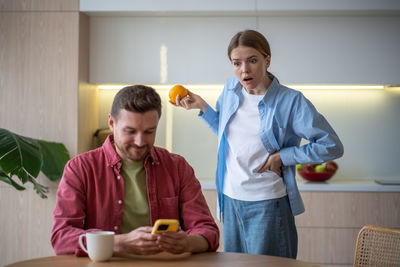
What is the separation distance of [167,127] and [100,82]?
2.23 ft

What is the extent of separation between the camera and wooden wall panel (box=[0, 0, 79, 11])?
364 cm

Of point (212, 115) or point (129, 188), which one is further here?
point (212, 115)

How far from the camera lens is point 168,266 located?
4.72 ft

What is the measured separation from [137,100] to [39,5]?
7.50ft

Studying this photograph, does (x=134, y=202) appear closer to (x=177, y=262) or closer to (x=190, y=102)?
(x=177, y=262)

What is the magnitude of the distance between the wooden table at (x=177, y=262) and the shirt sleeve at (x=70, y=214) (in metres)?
0.04

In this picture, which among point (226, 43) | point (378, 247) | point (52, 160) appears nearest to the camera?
point (378, 247)

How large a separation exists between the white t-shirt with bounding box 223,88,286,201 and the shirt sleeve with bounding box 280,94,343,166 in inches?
4.4

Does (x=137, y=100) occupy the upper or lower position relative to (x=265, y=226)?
upper

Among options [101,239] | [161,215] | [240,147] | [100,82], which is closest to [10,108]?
[100,82]

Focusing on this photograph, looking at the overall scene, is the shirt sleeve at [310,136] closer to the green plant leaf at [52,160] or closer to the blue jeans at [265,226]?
the blue jeans at [265,226]

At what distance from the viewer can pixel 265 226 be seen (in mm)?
2275

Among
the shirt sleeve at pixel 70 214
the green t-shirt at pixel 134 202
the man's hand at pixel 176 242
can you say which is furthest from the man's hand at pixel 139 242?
the green t-shirt at pixel 134 202

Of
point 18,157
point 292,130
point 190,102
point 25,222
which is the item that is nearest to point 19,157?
point 18,157
